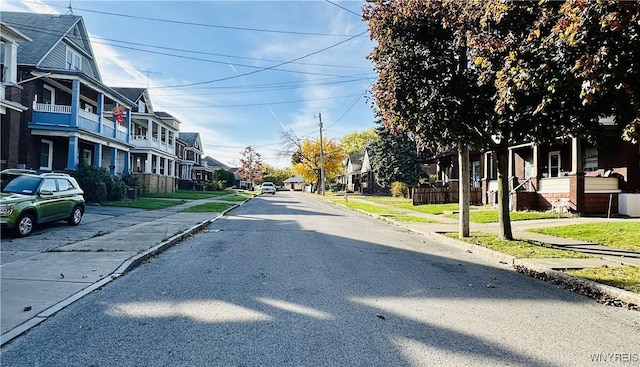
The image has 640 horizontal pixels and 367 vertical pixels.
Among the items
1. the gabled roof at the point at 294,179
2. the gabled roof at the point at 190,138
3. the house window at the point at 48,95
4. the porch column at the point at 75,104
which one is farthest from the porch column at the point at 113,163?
the gabled roof at the point at 294,179

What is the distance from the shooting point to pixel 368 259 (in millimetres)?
8367

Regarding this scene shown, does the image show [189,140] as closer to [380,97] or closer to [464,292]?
[380,97]

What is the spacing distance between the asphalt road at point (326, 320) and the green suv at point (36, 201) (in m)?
4.87

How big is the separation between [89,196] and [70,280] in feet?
52.6

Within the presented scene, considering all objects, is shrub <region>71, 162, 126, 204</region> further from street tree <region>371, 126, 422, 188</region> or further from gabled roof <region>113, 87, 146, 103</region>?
street tree <region>371, 126, 422, 188</region>

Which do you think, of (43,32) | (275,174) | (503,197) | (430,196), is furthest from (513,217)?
(275,174)

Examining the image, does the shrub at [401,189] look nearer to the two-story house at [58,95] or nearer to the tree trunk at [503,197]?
the two-story house at [58,95]

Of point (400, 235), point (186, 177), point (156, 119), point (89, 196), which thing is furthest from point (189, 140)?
point (400, 235)

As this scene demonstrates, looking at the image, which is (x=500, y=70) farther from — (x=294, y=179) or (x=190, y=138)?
(x=294, y=179)

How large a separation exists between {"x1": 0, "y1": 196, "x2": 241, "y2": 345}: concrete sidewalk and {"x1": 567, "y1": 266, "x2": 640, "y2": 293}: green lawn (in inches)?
317

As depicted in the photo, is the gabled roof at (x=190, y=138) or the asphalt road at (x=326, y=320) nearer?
the asphalt road at (x=326, y=320)

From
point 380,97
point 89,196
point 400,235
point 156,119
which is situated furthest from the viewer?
point 156,119

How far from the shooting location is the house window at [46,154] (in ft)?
73.7

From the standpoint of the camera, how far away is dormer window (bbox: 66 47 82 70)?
24.8m
